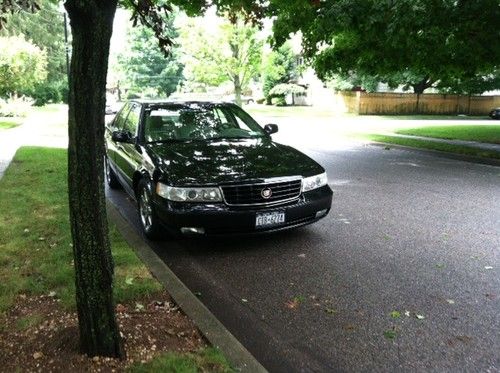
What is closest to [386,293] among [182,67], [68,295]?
[68,295]

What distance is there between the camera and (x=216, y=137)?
613cm

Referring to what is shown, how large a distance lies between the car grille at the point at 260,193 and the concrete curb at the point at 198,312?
37.2 inches

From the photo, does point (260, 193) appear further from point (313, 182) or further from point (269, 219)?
point (313, 182)

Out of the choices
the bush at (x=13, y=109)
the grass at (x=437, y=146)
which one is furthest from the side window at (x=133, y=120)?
the bush at (x=13, y=109)

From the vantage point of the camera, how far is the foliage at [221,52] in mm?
29703

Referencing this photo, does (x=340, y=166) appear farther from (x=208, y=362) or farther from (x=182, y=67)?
(x=182, y=67)

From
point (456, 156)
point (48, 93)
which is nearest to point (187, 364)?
point (456, 156)

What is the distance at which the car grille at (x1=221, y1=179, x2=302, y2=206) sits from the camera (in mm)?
4844

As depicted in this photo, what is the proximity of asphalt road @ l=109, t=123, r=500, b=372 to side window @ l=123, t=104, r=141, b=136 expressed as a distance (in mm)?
1151

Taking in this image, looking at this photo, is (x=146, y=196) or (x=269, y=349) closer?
(x=269, y=349)

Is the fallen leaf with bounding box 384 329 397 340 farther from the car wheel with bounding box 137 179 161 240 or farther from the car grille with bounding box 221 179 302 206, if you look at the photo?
the car wheel with bounding box 137 179 161 240

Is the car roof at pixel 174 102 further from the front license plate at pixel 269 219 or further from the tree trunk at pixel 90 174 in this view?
the tree trunk at pixel 90 174

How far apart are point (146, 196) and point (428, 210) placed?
405 cm

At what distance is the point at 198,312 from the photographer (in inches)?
143
